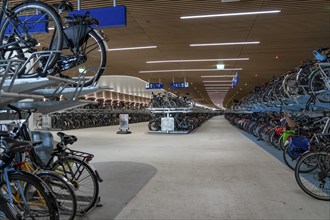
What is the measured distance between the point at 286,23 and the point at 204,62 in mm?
5726

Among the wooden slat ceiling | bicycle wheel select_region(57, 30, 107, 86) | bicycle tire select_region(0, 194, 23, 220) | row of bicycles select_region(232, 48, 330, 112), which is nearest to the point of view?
bicycle tire select_region(0, 194, 23, 220)

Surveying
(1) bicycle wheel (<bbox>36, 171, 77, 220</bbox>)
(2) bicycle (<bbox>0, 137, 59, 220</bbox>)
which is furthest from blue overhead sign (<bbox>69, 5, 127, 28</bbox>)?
(2) bicycle (<bbox>0, 137, 59, 220</bbox>)

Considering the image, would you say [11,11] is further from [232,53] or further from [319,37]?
[232,53]

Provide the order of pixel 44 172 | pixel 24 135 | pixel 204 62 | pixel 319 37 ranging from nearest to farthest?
1. pixel 44 172
2. pixel 24 135
3. pixel 319 37
4. pixel 204 62

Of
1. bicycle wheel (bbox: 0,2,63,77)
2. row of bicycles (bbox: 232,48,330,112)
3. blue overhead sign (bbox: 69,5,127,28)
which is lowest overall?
row of bicycles (bbox: 232,48,330,112)

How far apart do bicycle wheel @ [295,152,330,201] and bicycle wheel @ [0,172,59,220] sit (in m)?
2.94

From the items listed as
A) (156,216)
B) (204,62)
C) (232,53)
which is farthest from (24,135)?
(204,62)

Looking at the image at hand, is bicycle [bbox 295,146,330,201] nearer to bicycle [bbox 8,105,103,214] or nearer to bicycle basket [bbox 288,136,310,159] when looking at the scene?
bicycle basket [bbox 288,136,310,159]

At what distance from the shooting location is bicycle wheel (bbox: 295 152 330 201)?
3.71m

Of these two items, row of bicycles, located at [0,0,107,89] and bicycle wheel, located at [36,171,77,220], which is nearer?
bicycle wheel, located at [36,171,77,220]

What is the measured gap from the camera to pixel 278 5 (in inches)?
253

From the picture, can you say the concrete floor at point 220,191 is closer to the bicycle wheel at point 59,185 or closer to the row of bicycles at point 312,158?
the row of bicycles at point 312,158

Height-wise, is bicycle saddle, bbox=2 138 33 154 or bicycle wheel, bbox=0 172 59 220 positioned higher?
bicycle saddle, bbox=2 138 33 154

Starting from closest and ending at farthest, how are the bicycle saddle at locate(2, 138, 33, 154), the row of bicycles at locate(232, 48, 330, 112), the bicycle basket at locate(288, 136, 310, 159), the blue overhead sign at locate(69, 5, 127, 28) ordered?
the bicycle saddle at locate(2, 138, 33, 154)
the blue overhead sign at locate(69, 5, 127, 28)
the bicycle basket at locate(288, 136, 310, 159)
the row of bicycles at locate(232, 48, 330, 112)
